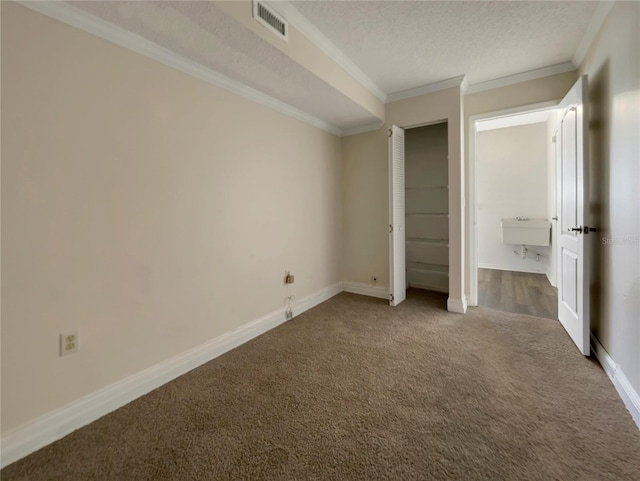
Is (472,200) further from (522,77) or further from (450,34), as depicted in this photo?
(450,34)

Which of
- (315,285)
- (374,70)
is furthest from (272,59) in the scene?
(315,285)

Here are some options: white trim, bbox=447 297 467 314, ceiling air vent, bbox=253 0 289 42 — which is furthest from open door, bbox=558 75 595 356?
ceiling air vent, bbox=253 0 289 42

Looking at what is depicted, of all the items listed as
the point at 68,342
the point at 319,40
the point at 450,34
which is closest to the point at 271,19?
the point at 319,40

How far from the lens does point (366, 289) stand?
12.6 feet

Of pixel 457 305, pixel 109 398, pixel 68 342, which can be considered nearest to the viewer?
pixel 68 342

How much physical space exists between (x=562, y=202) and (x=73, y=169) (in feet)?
12.4

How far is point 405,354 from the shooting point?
2271mm

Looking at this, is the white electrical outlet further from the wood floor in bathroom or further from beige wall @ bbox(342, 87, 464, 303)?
the wood floor in bathroom

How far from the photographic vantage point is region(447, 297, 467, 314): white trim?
10.4 ft

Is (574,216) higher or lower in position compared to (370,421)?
higher

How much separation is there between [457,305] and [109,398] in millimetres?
3146

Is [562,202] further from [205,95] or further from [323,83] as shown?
[205,95]

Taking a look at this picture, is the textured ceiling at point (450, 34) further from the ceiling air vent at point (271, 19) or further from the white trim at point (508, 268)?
the white trim at point (508, 268)

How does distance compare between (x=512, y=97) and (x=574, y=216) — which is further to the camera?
(x=512, y=97)
